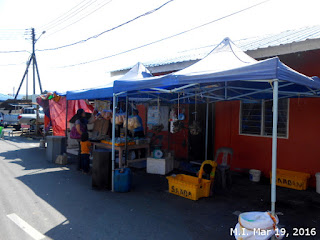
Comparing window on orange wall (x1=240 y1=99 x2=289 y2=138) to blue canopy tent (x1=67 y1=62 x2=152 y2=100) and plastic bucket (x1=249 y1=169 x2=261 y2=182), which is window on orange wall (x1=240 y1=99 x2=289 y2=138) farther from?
blue canopy tent (x1=67 y1=62 x2=152 y2=100)

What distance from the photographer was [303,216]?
14.8 ft

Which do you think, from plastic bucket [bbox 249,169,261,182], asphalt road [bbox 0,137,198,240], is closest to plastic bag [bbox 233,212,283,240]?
asphalt road [bbox 0,137,198,240]

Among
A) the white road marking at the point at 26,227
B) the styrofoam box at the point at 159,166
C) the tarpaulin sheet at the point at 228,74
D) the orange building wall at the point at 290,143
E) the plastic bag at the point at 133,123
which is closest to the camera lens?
the tarpaulin sheet at the point at 228,74

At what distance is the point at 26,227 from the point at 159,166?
4.03 m

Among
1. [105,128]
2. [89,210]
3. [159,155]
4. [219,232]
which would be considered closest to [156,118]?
[159,155]

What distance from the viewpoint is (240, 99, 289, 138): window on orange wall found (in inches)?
266

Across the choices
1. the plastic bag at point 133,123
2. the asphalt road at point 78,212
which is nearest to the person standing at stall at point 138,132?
the plastic bag at point 133,123

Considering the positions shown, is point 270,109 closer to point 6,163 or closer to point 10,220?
point 10,220

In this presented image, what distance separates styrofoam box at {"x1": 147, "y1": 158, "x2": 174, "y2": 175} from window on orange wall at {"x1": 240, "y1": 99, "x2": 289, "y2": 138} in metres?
2.49

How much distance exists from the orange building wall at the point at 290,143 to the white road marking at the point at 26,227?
19.0ft

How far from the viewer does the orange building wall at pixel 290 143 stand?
6133 mm

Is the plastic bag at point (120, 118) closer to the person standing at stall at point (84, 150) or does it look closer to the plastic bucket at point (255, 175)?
the person standing at stall at point (84, 150)

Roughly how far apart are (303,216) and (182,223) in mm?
2272

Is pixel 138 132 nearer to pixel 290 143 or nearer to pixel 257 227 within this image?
pixel 290 143
